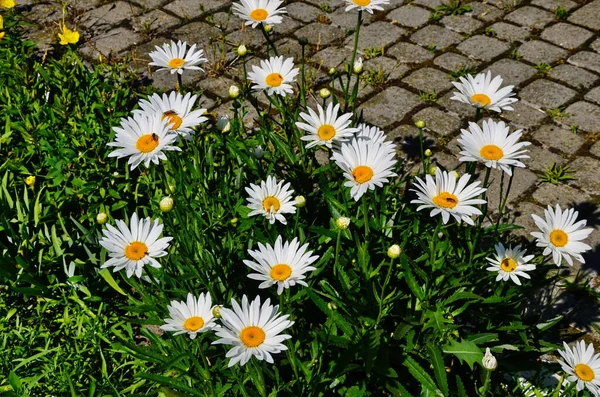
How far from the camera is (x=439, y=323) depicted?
244cm

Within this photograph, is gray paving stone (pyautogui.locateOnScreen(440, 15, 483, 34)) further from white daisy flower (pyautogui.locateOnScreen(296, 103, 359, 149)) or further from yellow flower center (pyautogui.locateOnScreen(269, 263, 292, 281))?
yellow flower center (pyautogui.locateOnScreen(269, 263, 292, 281))

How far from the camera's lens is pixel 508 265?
255 cm

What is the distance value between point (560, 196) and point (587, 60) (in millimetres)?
1253

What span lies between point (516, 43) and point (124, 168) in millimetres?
2531

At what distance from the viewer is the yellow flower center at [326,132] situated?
8.64 feet

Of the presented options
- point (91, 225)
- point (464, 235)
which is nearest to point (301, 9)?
point (91, 225)

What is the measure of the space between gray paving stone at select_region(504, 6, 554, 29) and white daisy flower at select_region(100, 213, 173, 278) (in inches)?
129

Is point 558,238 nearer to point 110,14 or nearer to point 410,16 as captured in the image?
point 410,16

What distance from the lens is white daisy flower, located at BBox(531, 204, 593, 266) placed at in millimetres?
2488

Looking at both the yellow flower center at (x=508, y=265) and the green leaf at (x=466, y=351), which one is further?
the yellow flower center at (x=508, y=265)

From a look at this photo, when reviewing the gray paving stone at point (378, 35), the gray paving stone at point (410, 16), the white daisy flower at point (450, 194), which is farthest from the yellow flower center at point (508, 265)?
the gray paving stone at point (410, 16)

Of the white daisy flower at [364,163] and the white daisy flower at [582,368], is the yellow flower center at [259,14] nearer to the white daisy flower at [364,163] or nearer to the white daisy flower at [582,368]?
the white daisy flower at [364,163]

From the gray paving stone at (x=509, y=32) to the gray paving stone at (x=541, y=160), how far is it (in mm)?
1083

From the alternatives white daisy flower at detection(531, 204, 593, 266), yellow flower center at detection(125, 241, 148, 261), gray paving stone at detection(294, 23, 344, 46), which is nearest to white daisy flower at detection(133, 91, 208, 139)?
yellow flower center at detection(125, 241, 148, 261)
